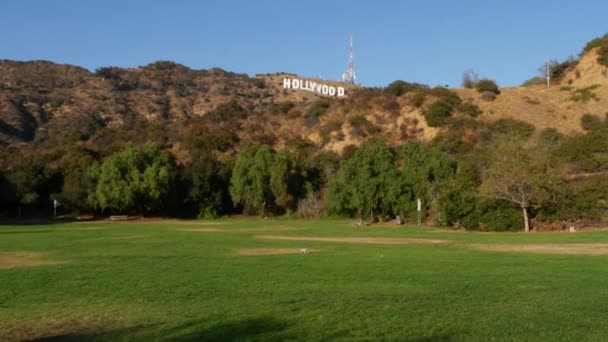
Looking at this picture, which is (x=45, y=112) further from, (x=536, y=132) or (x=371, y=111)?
(x=536, y=132)

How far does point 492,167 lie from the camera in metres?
50.5

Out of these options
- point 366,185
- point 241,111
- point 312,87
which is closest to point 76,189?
point 366,185

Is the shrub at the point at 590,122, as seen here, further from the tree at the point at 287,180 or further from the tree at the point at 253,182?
the tree at the point at 253,182

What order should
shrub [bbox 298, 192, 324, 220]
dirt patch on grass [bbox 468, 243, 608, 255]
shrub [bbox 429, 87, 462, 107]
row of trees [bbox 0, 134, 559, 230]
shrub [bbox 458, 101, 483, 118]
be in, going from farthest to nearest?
shrub [bbox 429, 87, 462, 107]
shrub [bbox 458, 101, 483, 118]
shrub [bbox 298, 192, 324, 220]
row of trees [bbox 0, 134, 559, 230]
dirt patch on grass [bbox 468, 243, 608, 255]

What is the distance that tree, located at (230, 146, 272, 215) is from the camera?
246 feet

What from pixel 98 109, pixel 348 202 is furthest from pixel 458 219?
pixel 98 109

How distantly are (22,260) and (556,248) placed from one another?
2228 centimetres

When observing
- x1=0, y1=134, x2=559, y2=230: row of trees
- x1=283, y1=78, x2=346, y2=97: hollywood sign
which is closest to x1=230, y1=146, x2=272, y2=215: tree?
x1=0, y1=134, x2=559, y2=230: row of trees

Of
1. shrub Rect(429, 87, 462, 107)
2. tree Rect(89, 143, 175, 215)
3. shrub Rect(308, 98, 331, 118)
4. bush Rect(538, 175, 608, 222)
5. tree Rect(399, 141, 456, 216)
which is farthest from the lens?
shrub Rect(308, 98, 331, 118)

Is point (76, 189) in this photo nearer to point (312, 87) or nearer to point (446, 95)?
point (446, 95)

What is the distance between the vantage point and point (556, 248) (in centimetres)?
3069

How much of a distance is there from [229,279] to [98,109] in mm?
119632

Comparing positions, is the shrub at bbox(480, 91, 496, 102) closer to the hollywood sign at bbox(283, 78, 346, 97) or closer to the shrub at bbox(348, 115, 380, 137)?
the shrub at bbox(348, 115, 380, 137)

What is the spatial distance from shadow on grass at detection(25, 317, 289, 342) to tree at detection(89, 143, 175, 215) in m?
61.7
